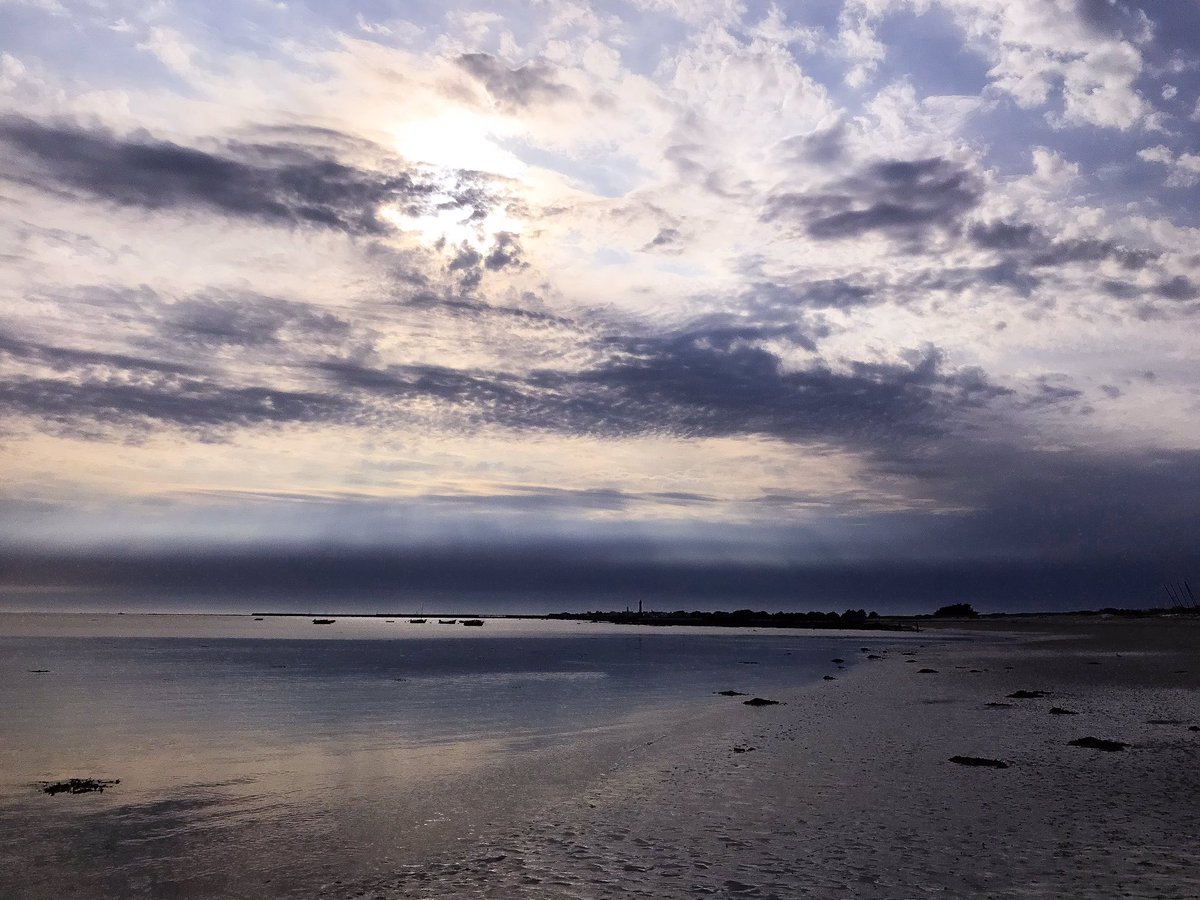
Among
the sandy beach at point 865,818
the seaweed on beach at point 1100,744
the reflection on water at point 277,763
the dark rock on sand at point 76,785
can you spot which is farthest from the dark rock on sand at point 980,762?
the dark rock on sand at point 76,785

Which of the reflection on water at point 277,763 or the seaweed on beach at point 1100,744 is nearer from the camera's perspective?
the reflection on water at point 277,763

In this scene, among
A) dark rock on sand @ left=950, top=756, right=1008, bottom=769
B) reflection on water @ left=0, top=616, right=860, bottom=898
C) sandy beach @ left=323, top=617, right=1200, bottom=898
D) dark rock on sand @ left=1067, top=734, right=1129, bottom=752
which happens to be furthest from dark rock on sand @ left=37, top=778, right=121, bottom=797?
dark rock on sand @ left=1067, top=734, right=1129, bottom=752

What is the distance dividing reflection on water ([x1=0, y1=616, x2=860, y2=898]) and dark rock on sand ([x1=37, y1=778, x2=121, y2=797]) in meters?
0.43

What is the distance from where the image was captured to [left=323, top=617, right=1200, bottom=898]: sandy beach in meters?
12.6

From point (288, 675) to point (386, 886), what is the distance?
154ft

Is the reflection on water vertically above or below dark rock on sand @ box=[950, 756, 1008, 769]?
below

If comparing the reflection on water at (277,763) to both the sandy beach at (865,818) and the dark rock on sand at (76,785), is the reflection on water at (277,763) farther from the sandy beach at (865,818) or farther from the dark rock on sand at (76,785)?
the sandy beach at (865,818)

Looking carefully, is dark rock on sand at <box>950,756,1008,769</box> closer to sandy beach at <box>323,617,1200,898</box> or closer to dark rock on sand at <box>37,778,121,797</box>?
sandy beach at <box>323,617,1200,898</box>

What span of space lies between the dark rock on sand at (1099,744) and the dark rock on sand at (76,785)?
1012 inches

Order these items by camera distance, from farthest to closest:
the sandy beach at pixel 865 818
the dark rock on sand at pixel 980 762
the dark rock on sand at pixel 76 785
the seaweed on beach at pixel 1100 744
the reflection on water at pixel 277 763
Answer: the seaweed on beach at pixel 1100 744 → the dark rock on sand at pixel 980 762 → the dark rock on sand at pixel 76 785 → the reflection on water at pixel 277 763 → the sandy beach at pixel 865 818

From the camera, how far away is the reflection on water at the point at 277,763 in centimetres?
1465

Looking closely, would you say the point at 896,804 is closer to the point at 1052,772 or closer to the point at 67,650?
the point at 1052,772

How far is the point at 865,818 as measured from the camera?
53.6 feet

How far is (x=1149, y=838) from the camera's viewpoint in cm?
1427
